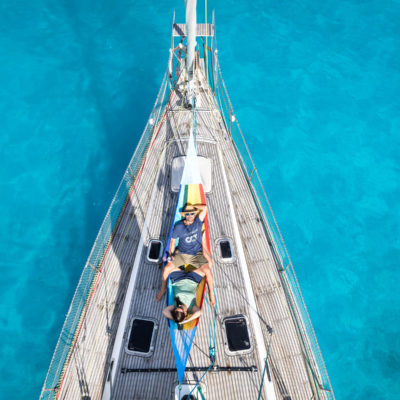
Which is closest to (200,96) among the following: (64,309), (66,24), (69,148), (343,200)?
(69,148)

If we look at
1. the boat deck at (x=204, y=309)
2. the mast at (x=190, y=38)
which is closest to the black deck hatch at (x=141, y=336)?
the boat deck at (x=204, y=309)

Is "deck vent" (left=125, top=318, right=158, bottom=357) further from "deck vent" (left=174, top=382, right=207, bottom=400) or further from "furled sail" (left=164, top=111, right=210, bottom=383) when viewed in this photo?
"deck vent" (left=174, top=382, right=207, bottom=400)

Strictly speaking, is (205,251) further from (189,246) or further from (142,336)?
(142,336)

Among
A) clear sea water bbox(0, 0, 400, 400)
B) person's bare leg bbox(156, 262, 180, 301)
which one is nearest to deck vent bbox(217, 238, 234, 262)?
→ person's bare leg bbox(156, 262, 180, 301)

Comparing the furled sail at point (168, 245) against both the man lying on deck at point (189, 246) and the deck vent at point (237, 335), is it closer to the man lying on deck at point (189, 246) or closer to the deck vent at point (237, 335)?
the man lying on deck at point (189, 246)

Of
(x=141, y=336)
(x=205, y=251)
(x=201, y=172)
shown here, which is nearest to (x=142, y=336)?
(x=141, y=336)

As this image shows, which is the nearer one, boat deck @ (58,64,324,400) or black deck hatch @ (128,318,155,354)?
boat deck @ (58,64,324,400)
